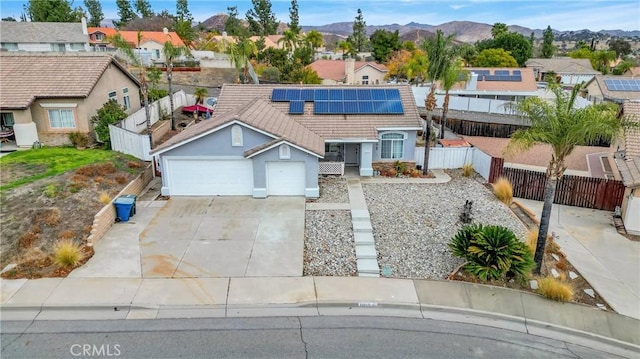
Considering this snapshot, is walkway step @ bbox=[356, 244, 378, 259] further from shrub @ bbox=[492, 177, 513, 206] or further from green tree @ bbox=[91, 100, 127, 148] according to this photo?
green tree @ bbox=[91, 100, 127, 148]

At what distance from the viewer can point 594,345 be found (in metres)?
11.3

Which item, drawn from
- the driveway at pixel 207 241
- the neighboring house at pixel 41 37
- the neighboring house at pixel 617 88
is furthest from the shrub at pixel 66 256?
the neighboring house at pixel 41 37

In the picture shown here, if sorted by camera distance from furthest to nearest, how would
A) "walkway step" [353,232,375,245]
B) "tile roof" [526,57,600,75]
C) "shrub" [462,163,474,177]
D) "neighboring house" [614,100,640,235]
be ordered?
"tile roof" [526,57,600,75] → "shrub" [462,163,474,177] → "neighboring house" [614,100,640,235] → "walkway step" [353,232,375,245]

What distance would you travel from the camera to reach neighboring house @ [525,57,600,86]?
71562 mm

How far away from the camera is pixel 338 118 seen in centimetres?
2456

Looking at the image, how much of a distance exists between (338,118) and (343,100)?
164 cm

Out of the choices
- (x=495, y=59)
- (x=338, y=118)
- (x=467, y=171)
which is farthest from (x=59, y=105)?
(x=495, y=59)

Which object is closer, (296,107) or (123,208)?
(123,208)

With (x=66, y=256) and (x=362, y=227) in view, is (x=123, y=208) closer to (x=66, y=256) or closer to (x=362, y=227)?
(x=66, y=256)

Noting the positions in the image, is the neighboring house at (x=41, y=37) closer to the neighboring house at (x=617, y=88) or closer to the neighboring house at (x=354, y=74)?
the neighboring house at (x=354, y=74)

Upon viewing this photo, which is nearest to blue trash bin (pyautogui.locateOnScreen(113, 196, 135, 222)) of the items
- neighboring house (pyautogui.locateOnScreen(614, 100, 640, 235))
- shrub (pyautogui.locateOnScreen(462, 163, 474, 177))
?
shrub (pyautogui.locateOnScreen(462, 163, 474, 177))

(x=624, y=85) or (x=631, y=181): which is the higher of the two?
(x=624, y=85)

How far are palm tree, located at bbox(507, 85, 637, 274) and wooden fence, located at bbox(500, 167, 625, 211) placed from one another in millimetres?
8139

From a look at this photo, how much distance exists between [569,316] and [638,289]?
3439 mm
